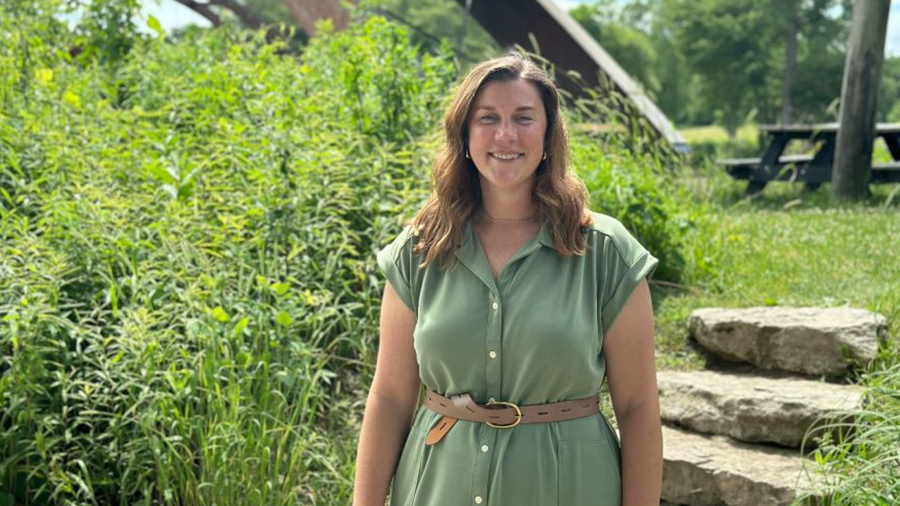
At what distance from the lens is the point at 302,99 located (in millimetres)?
6887

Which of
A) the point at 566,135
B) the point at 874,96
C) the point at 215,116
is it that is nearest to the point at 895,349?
the point at 566,135

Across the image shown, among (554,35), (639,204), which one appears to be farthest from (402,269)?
(554,35)

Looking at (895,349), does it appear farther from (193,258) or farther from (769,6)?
(769,6)

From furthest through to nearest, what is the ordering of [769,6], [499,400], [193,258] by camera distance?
[769,6]
[193,258]
[499,400]

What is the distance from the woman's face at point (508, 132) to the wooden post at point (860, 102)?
7704 millimetres

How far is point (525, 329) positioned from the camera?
7.62 ft

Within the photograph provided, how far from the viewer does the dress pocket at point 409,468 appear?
97.7 inches

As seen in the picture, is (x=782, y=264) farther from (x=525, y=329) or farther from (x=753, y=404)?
(x=525, y=329)

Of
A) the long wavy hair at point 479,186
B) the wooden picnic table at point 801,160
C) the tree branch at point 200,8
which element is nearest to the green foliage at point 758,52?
the tree branch at point 200,8

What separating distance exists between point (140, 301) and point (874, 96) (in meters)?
7.15

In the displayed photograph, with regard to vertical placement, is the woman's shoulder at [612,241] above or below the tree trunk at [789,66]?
below

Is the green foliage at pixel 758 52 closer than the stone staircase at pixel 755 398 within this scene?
No

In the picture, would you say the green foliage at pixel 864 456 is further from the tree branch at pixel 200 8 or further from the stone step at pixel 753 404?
the tree branch at pixel 200 8

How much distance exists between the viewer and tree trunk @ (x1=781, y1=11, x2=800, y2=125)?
1793 inches
